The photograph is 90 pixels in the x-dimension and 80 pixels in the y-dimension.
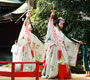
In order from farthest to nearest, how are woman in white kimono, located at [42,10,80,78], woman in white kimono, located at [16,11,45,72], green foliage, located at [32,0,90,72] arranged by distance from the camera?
green foliage, located at [32,0,90,72]
woman in white kimono, located at [16,11,45,72]
woman in white kimono, located at [42,10,80,78]

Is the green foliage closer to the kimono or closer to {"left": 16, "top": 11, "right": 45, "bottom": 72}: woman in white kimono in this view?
{"left": 16, "top": 11, "right": 45, "bottom": 72}: woman in white kimono

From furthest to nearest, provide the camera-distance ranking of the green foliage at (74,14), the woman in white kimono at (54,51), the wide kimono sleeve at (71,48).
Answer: the green foliage at (74,14)
the wide kimono sleeve at (71,48)
the woman in white kimono at (54,51)

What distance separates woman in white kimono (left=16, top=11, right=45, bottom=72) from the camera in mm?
7703

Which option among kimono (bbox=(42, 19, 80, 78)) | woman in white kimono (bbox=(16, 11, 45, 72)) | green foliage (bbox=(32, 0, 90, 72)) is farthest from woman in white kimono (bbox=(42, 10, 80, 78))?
green foliage (bbox=(32, 0, 90, 72))

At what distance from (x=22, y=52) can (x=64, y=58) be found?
152cm

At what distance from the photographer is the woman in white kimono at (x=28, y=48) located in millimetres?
7703

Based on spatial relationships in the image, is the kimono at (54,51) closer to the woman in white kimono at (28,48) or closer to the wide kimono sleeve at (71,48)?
the wide kimono sleeve at (71,48)

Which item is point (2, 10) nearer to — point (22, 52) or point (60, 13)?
point (60, 13)

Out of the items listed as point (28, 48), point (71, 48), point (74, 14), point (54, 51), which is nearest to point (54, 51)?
point (54, 51)

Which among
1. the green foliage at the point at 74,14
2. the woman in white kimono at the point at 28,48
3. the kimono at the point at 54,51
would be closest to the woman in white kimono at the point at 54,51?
the kimono at the point at 54,51

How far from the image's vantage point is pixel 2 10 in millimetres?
16875

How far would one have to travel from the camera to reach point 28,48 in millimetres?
7844

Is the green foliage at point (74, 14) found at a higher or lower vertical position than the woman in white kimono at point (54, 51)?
higher

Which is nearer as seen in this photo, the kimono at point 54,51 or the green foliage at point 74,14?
the kimono at point 54,51
